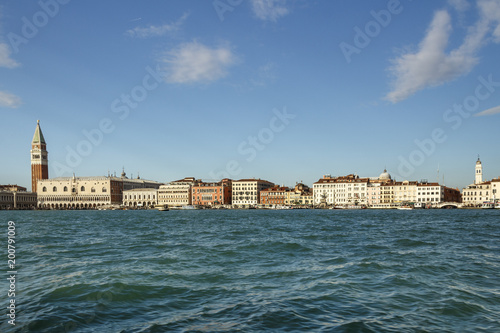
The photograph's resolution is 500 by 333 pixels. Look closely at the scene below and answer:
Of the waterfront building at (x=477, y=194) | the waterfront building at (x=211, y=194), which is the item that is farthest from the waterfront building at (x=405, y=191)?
the waterfront building at (x=211, y=194)

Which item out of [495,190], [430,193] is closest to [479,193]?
[495,190]

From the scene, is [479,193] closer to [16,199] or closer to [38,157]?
[38,157]

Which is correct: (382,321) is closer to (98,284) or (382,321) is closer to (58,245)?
(98,284)

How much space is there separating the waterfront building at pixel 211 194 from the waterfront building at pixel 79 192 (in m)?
20.6

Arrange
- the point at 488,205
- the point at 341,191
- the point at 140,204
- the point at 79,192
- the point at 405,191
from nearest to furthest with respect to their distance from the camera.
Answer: the point at 488,205 → the point at 405,191 → the point at 341,191 → the point at 140,204 → the point at 79,192

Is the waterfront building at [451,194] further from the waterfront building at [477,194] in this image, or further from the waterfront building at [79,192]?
the waterfront building at [79,192]

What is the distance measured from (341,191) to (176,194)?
37.0 metres

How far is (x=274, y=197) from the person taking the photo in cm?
9144

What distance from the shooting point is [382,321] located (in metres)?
5.95

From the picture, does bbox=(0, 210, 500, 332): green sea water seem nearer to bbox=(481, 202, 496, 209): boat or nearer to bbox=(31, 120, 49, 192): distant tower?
bbox=(481, 202, 496, 209): boat

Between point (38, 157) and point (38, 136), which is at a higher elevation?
point (38, 136)

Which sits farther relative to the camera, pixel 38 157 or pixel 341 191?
pixel 38 157

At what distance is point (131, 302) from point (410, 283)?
5379 mm

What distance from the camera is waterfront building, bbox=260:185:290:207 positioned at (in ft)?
297
